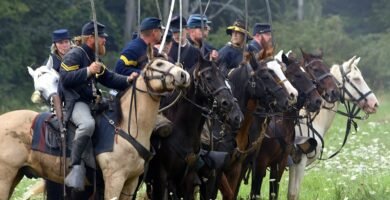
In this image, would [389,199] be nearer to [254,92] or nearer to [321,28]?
[254,92]

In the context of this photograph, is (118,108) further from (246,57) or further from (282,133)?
(282,133)

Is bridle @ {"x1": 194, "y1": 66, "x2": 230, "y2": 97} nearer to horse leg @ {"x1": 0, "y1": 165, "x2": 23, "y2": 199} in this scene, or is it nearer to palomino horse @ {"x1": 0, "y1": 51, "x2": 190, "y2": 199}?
palomino horse @ {"x1": 0, "y1": 51, "x2": 190, "y2": 199}

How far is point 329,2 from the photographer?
196 feet

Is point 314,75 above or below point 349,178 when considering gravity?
above

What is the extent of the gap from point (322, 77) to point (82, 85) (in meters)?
5.30

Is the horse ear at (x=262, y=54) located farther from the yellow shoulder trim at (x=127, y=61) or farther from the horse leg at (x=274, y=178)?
the yellow shoulder trim at (x=127, y=61)

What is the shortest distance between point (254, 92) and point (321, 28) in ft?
127

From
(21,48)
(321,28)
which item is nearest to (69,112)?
(21,48)

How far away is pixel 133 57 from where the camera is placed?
12359mm

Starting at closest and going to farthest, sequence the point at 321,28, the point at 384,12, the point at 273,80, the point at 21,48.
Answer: the point at 273,80 < the point at 21,48 < the point at 321,28 < the point at 384,12

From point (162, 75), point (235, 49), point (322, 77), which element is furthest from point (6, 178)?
point (322, 77)

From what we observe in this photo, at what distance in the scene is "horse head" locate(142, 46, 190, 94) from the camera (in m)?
11.2

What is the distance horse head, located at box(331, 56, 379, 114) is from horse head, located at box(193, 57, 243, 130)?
4946 mm

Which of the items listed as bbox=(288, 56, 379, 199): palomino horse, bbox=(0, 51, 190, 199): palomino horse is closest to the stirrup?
bbox=(0, 51, 190, 199): palomino horse
